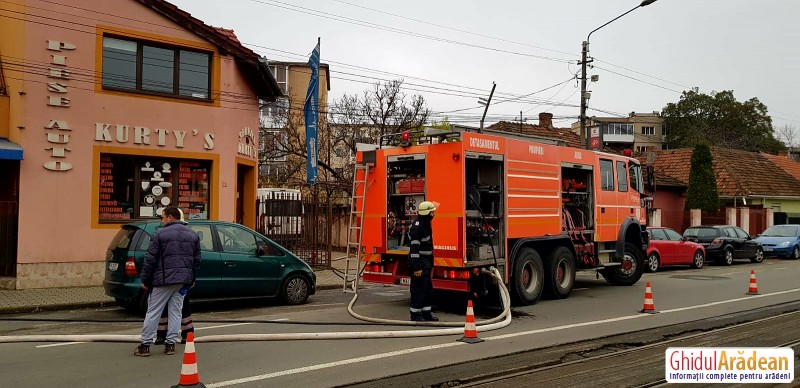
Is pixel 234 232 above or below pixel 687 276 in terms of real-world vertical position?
above

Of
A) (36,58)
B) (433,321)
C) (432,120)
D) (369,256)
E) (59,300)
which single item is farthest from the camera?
(432,120)

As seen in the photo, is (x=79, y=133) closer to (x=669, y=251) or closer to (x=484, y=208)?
(x=484, y=208)

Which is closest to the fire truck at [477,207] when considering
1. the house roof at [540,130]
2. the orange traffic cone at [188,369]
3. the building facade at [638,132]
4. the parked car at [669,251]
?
the orange traffic cone at [188,369]

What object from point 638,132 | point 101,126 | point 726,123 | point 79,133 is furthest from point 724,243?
point 638,132

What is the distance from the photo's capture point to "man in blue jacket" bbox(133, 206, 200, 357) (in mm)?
7301

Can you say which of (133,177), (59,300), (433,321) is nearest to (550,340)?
(433,321)

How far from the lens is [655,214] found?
30.4 metres

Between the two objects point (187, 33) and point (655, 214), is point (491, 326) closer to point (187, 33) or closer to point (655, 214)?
point (187, 33)

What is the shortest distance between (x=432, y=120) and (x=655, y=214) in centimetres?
1256

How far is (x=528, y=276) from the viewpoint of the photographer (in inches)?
457

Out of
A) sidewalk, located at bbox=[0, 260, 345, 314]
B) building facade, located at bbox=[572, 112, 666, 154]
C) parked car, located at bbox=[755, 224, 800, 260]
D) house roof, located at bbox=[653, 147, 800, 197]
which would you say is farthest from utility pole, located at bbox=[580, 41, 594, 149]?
building facade, located at bbox=[572, 112, 666, 154]

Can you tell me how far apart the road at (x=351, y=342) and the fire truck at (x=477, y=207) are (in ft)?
2.27

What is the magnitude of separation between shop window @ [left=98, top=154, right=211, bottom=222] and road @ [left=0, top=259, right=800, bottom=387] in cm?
399

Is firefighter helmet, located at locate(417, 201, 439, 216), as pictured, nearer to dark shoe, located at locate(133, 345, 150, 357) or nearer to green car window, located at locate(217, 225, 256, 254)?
green car window, located at locate(217, 225, 256, 254)
